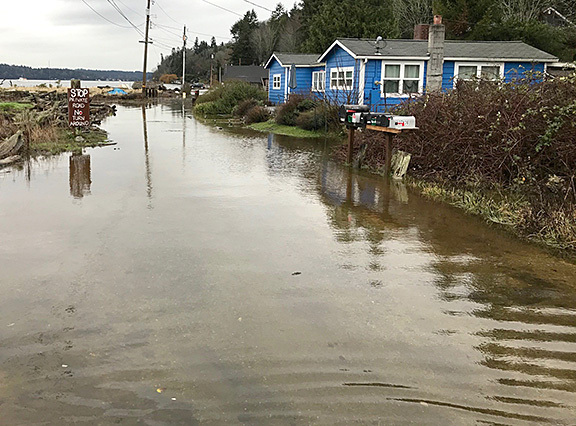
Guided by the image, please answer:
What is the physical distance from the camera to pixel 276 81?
38500mm

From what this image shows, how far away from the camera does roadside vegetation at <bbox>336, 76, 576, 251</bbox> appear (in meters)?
8.16

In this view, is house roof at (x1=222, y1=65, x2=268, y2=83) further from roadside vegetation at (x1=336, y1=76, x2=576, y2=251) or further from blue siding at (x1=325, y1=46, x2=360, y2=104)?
roadside vegetation at (x1=336, y1=76, x2=576, y2=251)

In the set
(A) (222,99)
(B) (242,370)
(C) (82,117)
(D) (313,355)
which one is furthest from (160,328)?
(A) (222,99)

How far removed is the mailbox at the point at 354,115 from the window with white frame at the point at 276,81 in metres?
25.4

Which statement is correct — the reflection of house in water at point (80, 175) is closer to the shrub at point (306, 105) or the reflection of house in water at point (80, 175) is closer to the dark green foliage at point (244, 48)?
the shrub at point (306, 105)

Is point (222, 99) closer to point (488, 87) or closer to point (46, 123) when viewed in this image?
point (46, 123)

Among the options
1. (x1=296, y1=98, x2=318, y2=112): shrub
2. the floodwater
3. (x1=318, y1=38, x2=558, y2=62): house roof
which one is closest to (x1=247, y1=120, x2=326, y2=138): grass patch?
(x1=296, y1=98, x2=318, y2=112): shrub

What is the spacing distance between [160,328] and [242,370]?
3.14ft

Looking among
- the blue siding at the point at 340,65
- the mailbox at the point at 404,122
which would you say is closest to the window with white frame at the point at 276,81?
the blue siding at the point at 340,65

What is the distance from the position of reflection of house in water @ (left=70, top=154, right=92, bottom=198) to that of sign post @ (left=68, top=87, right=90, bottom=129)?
12.3ft

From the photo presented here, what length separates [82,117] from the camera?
1864 cm

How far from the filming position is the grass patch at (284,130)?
21.9 metres

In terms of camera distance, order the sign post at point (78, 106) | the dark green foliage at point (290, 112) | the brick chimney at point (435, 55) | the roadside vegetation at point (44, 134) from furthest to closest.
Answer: the dark green foliage at point (290, 112), the brick chimney at point (435, 55), the sign post at point (78, 106), the roadside vegetation at point (44, 134)

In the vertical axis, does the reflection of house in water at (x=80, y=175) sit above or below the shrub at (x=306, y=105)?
below
